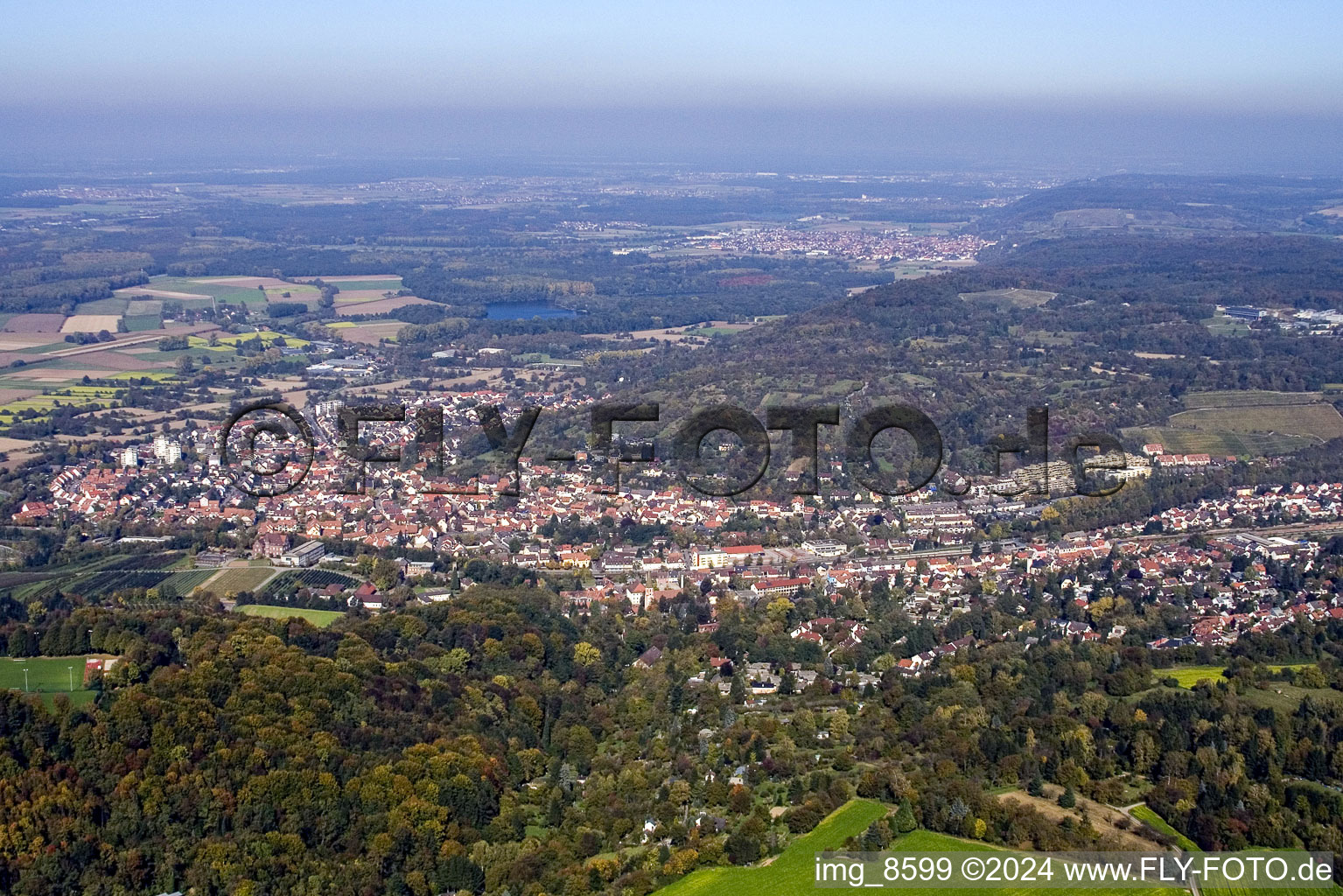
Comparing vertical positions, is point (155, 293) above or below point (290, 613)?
above

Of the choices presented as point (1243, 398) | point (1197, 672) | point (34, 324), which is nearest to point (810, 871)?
point (1197, 672)

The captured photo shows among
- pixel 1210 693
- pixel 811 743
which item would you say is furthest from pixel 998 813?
pixel 1210 693

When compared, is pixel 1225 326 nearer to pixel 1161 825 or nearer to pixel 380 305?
pixel 380 305

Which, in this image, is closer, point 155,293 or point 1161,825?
point 1161,825

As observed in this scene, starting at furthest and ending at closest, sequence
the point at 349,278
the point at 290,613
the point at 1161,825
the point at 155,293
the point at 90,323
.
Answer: the point at 349,278
the point at 155,293
the point at 90,323
the point at 290,613
the point at 1161,825

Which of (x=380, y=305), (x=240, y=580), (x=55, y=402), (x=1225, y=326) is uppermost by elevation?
(x=1225, y=326)

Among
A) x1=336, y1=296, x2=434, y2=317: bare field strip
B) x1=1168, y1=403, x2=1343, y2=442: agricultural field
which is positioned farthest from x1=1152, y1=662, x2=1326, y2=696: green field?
x1=336, y1=296, x2=434, y2=317: bare field strip
